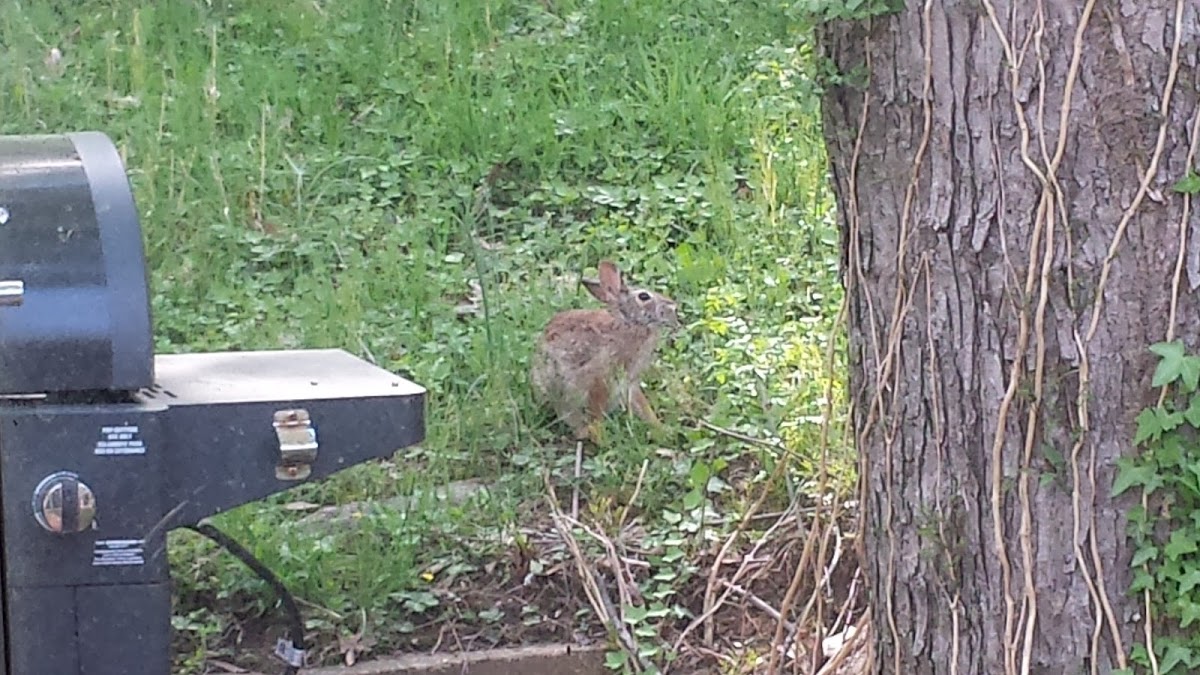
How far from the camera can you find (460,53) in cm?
708

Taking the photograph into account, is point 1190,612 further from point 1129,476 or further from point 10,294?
point 10,294

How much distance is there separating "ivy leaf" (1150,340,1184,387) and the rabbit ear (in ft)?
9.53

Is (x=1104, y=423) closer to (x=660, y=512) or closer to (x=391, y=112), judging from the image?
(x=660, y=512)

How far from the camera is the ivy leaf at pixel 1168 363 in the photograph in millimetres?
2549

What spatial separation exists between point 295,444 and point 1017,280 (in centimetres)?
105

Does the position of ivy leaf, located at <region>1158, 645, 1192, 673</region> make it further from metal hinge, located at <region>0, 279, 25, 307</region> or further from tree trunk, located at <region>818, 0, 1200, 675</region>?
metal hinge, located at <region>0, 279, 25, 307</region>

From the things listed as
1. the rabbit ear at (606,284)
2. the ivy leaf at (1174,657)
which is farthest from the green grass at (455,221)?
the ivy leaf at (1174,657)

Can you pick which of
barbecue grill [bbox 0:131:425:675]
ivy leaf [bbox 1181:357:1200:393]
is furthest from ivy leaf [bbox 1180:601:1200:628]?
barbecue grill [bbox 0:131:425:675]

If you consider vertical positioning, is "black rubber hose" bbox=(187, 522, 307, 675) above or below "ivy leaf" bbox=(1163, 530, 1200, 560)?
below

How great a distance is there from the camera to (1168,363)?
2.55 m

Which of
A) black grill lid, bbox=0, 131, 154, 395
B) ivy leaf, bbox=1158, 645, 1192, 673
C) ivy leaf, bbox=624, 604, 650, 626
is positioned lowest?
ivy leaf, bbox=624, 604, 650, 626

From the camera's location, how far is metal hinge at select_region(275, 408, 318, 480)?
2424mm

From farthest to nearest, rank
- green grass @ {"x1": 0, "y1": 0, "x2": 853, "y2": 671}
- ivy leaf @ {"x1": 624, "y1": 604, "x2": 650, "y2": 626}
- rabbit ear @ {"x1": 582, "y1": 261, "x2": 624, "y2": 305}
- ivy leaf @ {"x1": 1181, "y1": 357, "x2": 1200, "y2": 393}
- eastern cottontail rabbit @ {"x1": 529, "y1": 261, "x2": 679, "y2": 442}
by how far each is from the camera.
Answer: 1. rabbit ear @ {"x1": 582, "y1": 261, "x2": 624, "y2": 305}
2. eastern cottontail rabbit @ {"x1": 529, "y1": 261, "x2": 679, "y2": 442}
3. green grass @ {"x1": 0, "y1": 0, "x2": 853, "y2": 671}
4. ivy leaf @ {"x1": 624, "y1": 604, "x2": 650, "y2": 626}
5. ivy leaf @ {"x1": 1181, "y1": 357, "x2": 1200, "y2": 393}

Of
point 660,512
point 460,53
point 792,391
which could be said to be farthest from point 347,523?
point 460,53
